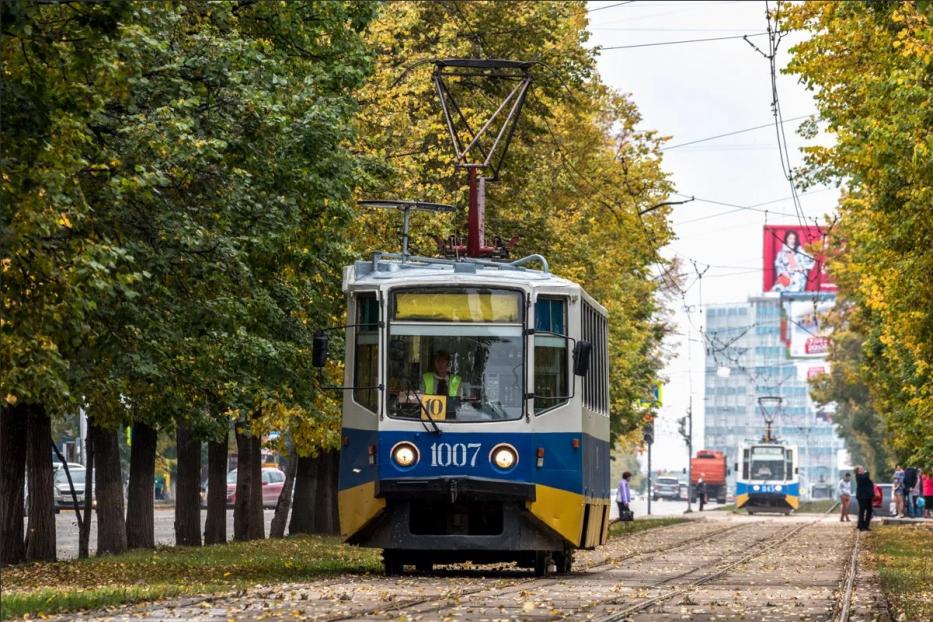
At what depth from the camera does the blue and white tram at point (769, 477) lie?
78250 millimetres

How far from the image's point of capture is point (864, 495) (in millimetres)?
47750

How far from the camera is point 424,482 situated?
2038 centimetres

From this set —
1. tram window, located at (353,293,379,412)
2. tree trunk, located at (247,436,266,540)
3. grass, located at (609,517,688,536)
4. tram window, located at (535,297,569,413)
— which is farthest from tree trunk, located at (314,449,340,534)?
tram window, located at (535,297,569,413)

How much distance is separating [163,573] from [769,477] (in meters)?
59.7

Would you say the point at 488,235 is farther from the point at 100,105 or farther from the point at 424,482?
the point at 100,105

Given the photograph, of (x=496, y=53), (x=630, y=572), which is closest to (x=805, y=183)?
(x=496, y=53)

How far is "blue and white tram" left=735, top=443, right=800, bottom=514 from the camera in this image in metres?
78.2

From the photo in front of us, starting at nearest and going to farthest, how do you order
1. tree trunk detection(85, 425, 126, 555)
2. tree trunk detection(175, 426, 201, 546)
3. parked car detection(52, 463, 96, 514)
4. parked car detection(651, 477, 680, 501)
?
tree trunk detection(85, 425, 126, 555) < tree trunk detection(175, 426, 201, 546) < parked car detection(52, 463, 96, 514) < parked car detection(651, 477, 680, 501)

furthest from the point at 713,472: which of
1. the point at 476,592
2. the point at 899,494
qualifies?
the point at 476,592

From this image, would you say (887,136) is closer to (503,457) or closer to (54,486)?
(503,457)

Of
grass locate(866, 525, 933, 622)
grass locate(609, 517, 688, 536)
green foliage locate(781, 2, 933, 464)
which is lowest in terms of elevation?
grass locate(609, 517, 688, 536)

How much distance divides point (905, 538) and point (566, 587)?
23.3 m

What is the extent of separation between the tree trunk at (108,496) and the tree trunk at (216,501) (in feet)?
18.1

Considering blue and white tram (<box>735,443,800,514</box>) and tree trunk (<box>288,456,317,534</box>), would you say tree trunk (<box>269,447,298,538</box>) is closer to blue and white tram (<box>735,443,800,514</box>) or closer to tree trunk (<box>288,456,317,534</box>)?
tree trunk (<box>288,456,317,534</box>)
